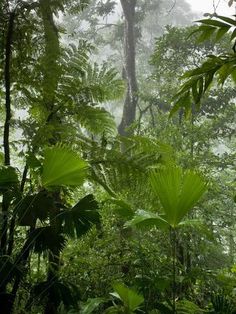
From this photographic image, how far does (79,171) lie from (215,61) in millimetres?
953

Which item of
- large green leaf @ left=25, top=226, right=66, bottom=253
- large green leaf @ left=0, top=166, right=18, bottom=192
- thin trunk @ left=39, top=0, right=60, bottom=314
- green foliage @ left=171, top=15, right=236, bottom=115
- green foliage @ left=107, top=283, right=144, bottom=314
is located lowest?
green foliage @ left=107, top=283, right=144, bottom=314

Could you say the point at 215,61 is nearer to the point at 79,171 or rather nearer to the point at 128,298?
the point at 79,171

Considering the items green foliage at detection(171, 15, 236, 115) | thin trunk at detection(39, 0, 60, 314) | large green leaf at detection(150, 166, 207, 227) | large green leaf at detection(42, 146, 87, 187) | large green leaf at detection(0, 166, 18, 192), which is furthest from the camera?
thin trunk at detection(39, 0, 60, 314)

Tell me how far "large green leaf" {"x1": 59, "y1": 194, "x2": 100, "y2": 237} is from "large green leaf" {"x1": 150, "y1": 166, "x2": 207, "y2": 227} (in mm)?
526

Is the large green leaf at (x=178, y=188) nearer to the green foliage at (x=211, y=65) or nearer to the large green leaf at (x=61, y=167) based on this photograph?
the green foliage at (x=211, y=65)

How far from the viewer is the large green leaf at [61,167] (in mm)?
2142

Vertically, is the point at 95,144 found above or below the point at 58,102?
below

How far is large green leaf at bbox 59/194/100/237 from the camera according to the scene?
7.63 ft

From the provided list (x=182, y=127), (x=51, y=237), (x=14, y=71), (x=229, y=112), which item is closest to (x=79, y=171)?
(x=51, y=237)

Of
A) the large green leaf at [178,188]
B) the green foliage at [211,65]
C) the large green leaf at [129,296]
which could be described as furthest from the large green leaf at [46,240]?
the green foliage at [211,65]

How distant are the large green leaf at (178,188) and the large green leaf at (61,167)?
0.45m

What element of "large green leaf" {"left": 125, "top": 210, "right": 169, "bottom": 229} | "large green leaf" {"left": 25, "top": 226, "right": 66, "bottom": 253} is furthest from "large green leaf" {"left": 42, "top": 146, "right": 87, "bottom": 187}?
"large green leaf" {"left": 125, "top": 210, "right": 169, "bottom": 229}

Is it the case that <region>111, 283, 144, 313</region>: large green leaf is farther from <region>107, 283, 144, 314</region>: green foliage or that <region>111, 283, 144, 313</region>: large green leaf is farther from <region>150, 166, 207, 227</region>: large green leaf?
<region>150, 166, 207, 227</region>: large green leaf

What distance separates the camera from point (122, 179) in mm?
2877
